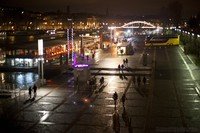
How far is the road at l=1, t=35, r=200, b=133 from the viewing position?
23.8m

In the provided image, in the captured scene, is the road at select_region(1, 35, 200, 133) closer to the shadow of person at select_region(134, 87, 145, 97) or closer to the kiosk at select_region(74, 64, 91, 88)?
the shadow of person at select_region(134, 87, 145, 97)

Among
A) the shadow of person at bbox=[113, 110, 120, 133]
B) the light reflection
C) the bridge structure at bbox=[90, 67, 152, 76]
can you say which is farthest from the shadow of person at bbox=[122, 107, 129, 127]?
the light reflection

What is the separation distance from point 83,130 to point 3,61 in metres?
41.9

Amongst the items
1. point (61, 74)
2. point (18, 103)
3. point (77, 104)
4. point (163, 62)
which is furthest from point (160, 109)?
point (163, 62)

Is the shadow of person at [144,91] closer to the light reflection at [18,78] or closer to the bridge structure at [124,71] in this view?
the bridge structure at [124,71]

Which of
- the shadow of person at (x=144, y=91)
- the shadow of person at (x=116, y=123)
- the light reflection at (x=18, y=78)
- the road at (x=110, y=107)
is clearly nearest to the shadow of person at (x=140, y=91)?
the road at (x=110, y=107)

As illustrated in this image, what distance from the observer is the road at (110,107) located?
23.8 m

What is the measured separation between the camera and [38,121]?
2508cm

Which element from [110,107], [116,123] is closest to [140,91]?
[110,107]

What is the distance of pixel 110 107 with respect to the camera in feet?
95.7

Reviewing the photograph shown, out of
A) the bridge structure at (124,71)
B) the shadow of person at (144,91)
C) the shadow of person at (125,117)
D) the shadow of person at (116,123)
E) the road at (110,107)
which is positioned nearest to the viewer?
the shadow of person at (116,123)

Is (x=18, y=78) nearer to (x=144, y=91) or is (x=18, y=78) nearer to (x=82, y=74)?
(x=82, y=74)

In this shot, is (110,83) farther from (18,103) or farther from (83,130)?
(83,130)

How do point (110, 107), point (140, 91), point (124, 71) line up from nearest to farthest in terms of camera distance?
point (110, 107) → point (140, 91) → point (124, 71)
